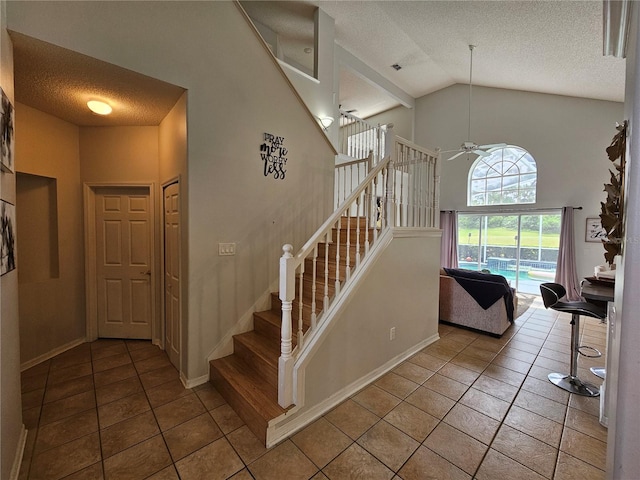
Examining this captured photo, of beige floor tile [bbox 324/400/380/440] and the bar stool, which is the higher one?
the bar stool

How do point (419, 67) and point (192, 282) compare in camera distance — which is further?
point (419, 67)

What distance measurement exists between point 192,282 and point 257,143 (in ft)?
4.93

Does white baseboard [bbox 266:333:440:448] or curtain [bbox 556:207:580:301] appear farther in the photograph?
curtain [bbox 556:207:580:301]

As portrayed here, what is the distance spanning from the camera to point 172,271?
291 centimetres

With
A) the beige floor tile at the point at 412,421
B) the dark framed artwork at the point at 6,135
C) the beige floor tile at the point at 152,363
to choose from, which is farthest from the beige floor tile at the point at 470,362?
the dark framed artwork at the point at 6,135

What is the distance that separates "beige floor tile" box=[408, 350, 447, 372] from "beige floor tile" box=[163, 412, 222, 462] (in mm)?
2093

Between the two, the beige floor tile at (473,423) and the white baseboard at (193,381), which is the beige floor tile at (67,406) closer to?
the white baseboard at (193,381)

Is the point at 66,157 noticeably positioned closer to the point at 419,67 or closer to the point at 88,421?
the point at 88,421

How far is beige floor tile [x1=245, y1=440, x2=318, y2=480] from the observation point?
5.37 feet

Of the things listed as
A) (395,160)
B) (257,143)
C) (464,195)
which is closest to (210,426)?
(257,143)

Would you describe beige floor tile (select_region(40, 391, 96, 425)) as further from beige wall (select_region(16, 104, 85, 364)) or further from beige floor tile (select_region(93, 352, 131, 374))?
beige wall (select_region(16, 104, 85, 364))

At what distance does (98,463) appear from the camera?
170 cm

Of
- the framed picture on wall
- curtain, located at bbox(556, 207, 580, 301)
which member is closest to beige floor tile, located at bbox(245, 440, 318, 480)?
curtain, located at bbox(556, 207, 580, 301)

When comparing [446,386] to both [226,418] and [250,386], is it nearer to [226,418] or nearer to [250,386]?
[250,386]
